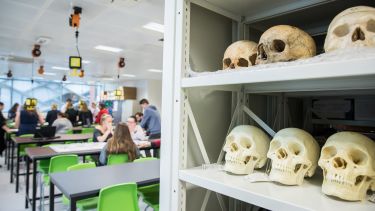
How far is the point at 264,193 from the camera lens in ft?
2.61

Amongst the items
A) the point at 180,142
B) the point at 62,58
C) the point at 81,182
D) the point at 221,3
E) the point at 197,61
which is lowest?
the point at 81,182

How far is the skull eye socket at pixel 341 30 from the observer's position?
2.73ft

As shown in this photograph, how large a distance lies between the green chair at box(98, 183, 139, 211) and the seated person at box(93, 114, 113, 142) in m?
2.63

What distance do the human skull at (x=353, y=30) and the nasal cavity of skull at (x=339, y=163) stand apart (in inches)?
14.7

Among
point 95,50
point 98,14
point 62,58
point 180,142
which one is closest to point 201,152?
point 180,142

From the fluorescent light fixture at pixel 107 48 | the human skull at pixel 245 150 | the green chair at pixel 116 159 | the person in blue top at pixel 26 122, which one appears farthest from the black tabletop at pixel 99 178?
the fluorescent light fixture at pixel 107 48

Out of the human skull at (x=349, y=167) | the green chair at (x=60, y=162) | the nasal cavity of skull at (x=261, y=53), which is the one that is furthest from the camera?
the green chair at (x=60, y=162)

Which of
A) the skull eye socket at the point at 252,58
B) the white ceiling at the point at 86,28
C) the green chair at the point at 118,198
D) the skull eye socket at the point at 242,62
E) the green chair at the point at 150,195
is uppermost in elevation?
the white ceiling at the point at 86,28

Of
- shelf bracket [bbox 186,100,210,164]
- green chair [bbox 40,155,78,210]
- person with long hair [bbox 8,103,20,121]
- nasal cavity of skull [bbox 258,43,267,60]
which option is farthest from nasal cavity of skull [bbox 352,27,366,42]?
person with long hair [bbox 8,103,20,121]

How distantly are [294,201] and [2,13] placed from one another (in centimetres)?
533

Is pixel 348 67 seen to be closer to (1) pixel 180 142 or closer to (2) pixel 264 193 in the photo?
(2) pixel 264 193

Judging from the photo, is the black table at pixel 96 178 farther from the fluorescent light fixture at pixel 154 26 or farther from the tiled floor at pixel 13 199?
the fluorescent light fixture at pixel 154 26

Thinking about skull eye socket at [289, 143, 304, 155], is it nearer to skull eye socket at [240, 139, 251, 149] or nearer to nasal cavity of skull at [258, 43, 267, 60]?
skull eye socket at [240, 139, 251, 149]

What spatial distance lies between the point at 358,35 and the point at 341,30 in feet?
0.19
